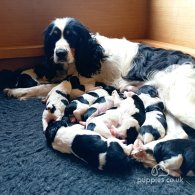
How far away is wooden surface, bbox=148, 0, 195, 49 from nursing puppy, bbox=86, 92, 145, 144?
1.10 meters

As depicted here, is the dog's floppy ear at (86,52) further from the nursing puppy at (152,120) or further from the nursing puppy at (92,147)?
the nursing puppy at (92,147)

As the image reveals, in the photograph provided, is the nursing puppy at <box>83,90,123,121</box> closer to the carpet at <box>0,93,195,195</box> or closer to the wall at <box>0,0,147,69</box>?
the carpet at <box>0,93,195,195</box>

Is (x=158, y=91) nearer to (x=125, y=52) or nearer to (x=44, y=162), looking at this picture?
(x=125, y=52)

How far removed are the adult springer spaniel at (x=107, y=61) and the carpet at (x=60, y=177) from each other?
26.2 inches

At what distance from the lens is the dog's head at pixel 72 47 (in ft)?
6.89

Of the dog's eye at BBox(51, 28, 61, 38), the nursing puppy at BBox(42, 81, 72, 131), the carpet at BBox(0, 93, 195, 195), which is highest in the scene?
the dog's eye at BBox(51, 28, 61, 38)

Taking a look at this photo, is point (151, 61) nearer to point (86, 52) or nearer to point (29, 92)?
point (86, 52)

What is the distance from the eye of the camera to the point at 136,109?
5.13 ft

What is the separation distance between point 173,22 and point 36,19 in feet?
4.24

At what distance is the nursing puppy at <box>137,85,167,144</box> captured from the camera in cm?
141

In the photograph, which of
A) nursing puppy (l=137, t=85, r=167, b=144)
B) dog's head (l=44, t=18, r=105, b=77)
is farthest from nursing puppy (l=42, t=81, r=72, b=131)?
nursing puppy (l=137, t=85, r=167, b=144)

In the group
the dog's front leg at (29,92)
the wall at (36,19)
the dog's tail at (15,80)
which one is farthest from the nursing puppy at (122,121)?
the wall at (36,19)

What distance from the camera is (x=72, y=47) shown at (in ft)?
7.08

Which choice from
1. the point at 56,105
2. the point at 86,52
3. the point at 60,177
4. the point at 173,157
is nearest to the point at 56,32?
the point at 86,52
